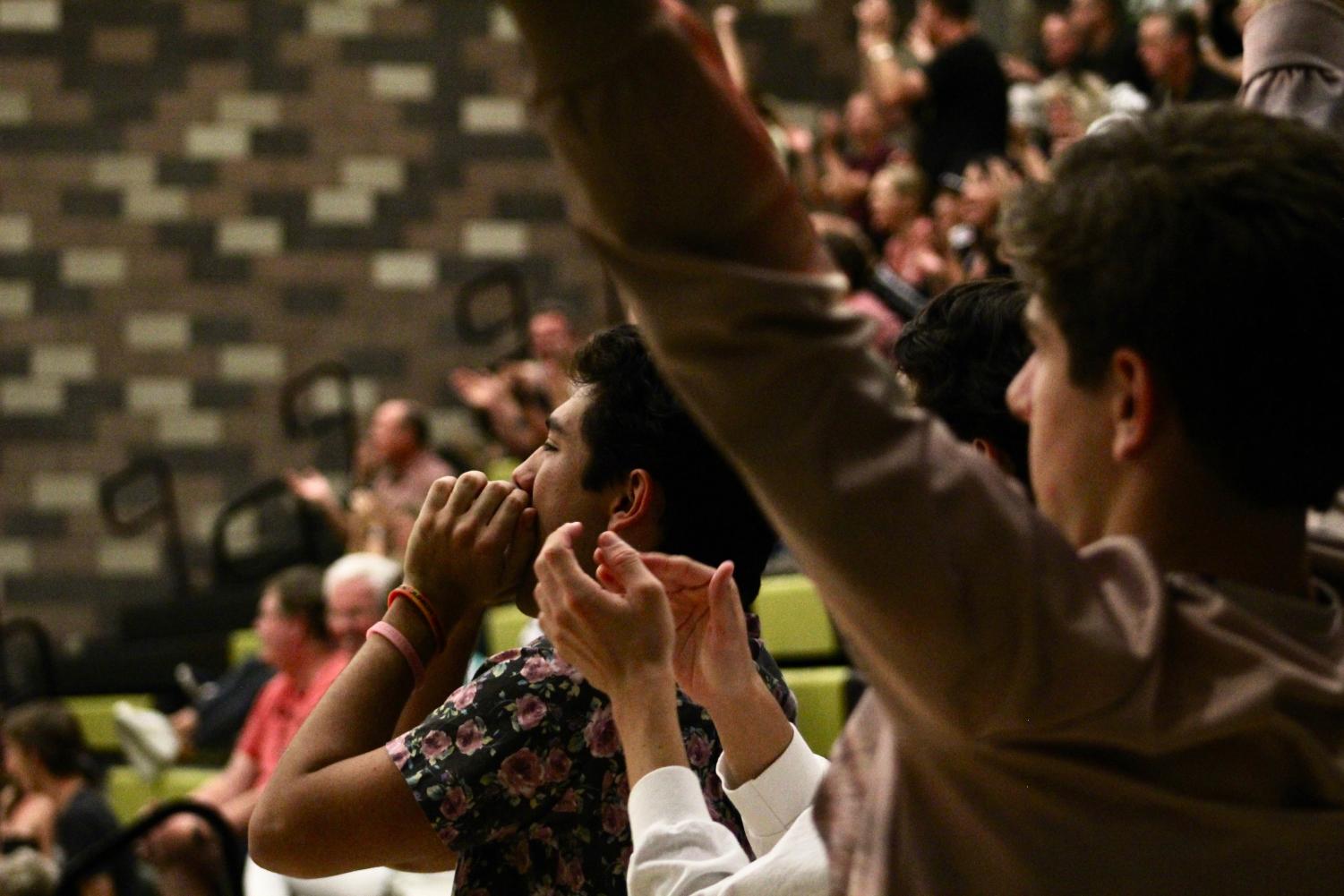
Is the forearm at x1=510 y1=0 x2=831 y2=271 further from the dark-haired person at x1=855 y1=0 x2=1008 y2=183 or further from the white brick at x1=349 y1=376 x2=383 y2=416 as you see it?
the white brick at x1=349 y1=376 x2=383 y2=416

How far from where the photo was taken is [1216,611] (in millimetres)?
818

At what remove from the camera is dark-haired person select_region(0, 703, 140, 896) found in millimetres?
5828

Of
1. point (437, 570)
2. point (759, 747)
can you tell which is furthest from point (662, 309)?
point (437, 570)

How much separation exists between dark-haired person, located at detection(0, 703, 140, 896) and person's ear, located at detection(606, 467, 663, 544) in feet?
15.3

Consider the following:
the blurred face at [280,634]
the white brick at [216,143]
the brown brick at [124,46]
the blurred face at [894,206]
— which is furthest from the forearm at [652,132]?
the brown brick at [124,46]

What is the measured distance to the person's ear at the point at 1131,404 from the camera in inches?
32.5

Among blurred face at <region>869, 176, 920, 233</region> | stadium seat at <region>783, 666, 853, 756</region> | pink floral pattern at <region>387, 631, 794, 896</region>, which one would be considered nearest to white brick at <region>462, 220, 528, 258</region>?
blurred face at <region>869, 176, 920, 233</region>

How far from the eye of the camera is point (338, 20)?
1011cm

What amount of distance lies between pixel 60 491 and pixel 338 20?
302 cm

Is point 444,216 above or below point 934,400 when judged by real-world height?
below

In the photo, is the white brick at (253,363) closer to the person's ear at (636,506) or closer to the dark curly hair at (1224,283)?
the person's ear at (636,506)

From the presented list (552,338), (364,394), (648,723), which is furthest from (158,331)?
(648,723)

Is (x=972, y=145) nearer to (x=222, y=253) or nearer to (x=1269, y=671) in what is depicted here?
(x=222, y=253)

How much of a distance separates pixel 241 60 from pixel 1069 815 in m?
9.85
